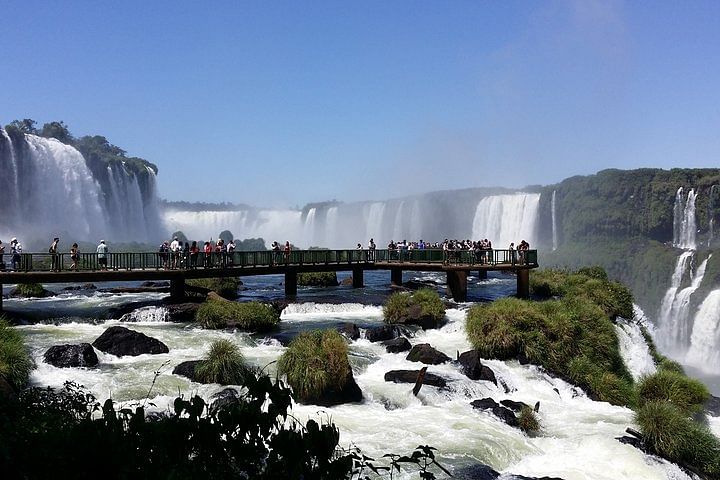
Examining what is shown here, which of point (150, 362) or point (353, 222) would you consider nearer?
point (150, 362)

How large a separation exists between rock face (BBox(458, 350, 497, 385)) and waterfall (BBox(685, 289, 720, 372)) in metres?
35.1

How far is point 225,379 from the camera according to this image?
14.0 m

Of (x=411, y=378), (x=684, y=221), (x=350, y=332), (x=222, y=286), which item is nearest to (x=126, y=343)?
(x=350, y=332)

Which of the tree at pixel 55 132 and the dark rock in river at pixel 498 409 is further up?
the tree at pixel 55 132

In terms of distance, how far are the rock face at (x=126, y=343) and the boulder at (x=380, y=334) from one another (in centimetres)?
681

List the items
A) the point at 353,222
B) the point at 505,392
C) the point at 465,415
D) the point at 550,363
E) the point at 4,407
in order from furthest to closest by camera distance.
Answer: the point at 353,222
the point at 550,363
the point at 505,392
the point at 465,415
the point at 4,407

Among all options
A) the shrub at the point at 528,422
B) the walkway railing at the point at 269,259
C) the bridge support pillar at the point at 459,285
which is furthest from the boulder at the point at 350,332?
the walkway railing at the point at 269,259

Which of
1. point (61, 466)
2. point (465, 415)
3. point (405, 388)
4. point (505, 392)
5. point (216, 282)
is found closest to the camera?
point (61, 466)

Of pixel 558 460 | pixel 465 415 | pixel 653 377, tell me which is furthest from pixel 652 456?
pixel 653 377

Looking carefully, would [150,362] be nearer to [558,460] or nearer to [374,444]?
[374,444]

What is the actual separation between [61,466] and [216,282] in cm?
2893

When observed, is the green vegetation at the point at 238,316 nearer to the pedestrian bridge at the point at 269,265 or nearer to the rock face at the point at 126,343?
the rock face at the point at 126,343

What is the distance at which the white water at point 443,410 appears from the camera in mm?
11289

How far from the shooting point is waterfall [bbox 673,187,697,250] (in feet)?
212
